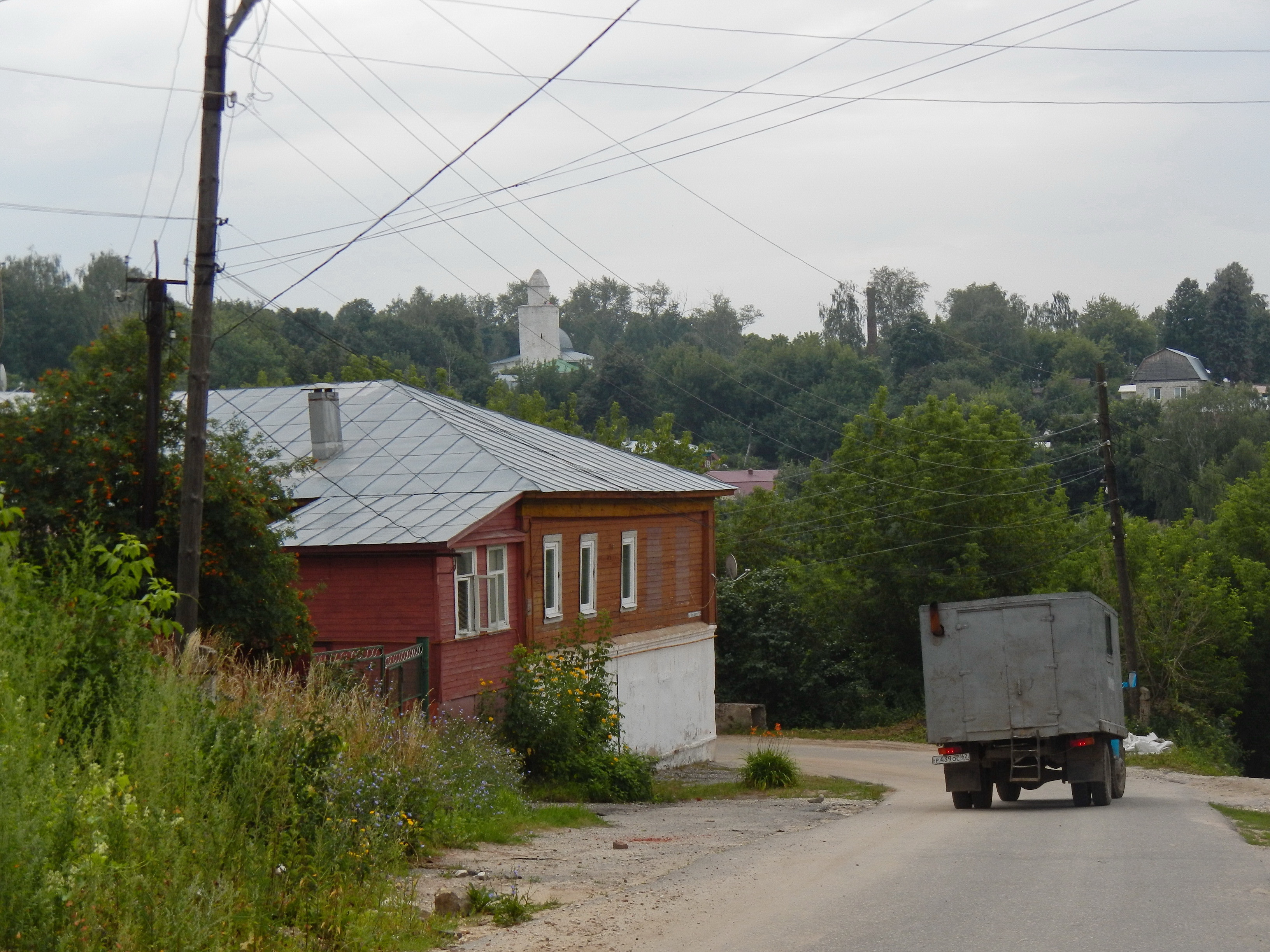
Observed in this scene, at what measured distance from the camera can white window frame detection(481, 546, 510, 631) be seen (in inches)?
880

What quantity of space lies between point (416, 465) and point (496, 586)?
3.22 metres

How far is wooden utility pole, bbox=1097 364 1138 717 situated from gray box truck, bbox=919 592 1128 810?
57.6ft

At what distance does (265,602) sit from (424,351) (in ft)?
266

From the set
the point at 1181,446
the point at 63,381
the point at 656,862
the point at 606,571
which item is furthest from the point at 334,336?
the point at 656,862

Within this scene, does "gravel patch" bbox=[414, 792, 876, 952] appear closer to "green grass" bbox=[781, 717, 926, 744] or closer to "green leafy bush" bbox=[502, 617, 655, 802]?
"green leafy bush" bbox=[502, 617, 655, 802]

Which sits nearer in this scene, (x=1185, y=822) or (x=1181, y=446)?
(x=1185, y=822)

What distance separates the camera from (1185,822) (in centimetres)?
1569

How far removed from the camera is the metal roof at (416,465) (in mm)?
22031

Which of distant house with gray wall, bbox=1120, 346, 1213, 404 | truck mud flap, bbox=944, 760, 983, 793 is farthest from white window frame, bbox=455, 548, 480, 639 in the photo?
distant house with gray wall, bbox=1120, 346, 1213, 404

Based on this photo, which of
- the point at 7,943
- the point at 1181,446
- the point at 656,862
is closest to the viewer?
the point at 7,943

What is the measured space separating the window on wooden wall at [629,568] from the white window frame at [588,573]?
147 cm

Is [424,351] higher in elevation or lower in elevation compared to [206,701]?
higher

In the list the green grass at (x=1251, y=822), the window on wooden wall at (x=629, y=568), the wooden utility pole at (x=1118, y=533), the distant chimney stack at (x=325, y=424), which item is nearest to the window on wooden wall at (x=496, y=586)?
the distant chimney stack at (x=325, y=424)

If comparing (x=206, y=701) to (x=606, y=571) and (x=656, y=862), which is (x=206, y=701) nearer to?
(x=656, y=862)
